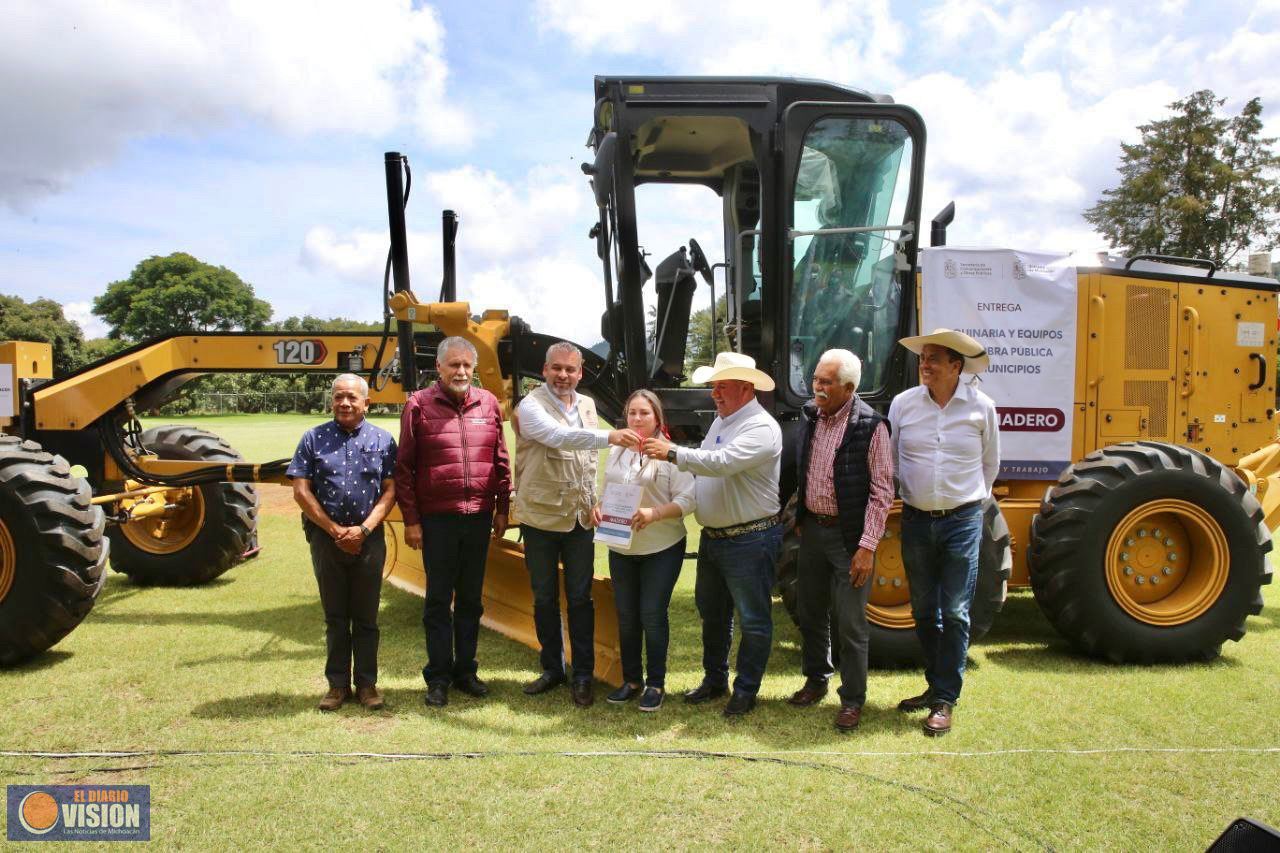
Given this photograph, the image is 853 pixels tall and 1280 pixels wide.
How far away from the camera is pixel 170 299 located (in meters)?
66.4

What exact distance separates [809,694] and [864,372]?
195 cm

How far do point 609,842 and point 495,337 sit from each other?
352 cm

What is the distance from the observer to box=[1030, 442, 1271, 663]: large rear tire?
512 centimetres

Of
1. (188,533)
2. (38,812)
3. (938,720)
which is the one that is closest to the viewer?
(38,812)

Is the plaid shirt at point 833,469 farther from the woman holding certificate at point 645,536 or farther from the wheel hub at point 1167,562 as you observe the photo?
the wheel hub at point 1167,562

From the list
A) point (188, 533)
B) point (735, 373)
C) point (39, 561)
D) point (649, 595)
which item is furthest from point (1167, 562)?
point (188, 533)

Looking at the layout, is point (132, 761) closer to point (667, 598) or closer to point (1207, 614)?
point (667, 598)

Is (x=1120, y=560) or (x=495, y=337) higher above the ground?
(x=495, y=337)

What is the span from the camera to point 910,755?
12.9ft

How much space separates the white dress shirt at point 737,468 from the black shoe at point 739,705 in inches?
31.4

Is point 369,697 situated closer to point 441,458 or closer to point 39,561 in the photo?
point 441,458

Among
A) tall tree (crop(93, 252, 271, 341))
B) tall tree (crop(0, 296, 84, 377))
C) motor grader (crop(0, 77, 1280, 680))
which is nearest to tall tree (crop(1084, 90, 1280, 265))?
motor grader (crop(0, 77, 1280, 680))

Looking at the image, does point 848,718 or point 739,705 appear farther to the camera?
point 739,705

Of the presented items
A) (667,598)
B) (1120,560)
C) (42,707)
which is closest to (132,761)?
(42,707)
